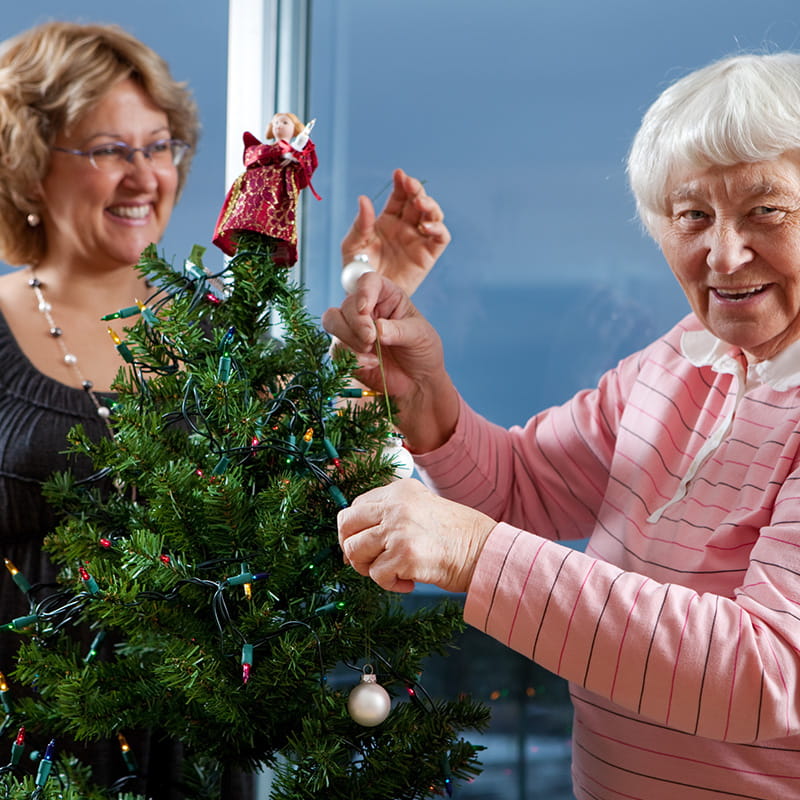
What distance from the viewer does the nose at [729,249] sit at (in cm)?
99

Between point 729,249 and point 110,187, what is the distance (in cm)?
101

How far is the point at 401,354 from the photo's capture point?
119 centimetres

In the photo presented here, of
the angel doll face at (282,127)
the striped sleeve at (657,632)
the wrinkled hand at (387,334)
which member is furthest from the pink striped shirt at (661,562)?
the angel doll face at (282,127)

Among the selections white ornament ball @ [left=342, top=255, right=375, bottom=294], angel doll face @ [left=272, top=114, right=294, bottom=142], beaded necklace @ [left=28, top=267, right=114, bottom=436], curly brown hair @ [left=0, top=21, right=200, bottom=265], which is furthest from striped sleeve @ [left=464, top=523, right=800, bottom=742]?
curly brown hair @ [left=0, top=21, right=200, bottom=265]

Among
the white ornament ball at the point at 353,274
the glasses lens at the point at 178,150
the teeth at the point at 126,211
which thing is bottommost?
the white ornament ball at the point at 353,274

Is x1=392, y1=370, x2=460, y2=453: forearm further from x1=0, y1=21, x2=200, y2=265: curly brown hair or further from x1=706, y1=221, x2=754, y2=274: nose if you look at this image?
x1=0, y1=21, x2=200, y2=265: curly brown hair

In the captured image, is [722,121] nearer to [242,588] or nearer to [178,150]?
[242,588]

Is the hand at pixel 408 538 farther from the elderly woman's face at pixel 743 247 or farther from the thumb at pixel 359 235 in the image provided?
the thumb at pixel 359 235

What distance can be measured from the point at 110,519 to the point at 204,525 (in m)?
0.17

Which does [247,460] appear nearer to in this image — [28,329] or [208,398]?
[208,398]

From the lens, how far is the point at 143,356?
0.95 metres

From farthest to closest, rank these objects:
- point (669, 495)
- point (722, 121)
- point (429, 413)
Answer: point (429, 413), point (669, 495), point (722, 121)

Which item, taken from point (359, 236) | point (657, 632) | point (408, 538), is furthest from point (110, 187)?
point (657, 632)

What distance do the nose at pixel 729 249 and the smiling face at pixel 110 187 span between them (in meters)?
0.96
